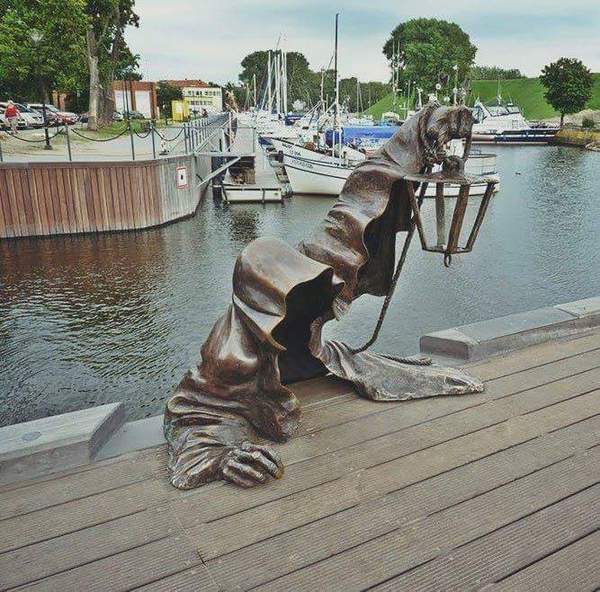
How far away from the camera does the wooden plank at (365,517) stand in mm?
2666

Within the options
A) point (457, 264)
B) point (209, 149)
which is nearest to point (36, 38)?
point (209, 149)

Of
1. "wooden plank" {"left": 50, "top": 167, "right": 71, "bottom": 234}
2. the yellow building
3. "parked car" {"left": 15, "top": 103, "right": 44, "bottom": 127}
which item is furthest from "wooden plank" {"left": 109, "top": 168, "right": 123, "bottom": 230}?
the yellow building

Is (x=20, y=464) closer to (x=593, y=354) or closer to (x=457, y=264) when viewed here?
(x=593, y=354)

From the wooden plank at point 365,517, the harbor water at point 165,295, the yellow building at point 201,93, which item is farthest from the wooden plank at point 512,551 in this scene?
the yellow building at point 201,93

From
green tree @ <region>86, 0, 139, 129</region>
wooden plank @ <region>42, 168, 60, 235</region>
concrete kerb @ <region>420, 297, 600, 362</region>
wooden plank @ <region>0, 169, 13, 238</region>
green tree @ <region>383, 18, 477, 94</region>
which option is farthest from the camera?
green tree @ <region>383, 18, 477, 94</region>

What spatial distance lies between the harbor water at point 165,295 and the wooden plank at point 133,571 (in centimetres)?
492

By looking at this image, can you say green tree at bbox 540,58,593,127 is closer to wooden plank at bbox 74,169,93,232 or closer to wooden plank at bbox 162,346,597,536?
wooden plank at bbox 74,169,93,232

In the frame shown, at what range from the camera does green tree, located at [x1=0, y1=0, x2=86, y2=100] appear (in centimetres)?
2541

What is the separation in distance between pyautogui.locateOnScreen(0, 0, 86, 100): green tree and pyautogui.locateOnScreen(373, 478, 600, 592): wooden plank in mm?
24635

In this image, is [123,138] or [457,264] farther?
[123,138]

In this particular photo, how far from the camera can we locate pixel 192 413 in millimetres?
3568

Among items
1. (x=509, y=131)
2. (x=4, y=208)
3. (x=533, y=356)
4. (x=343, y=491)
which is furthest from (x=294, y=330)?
(x=509, y=131)

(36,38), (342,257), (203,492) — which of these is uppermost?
(36,38)

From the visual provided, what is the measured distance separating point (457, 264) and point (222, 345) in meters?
11.9
